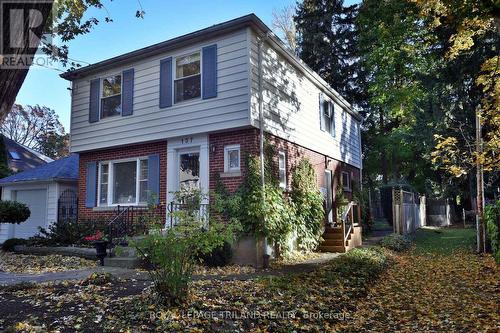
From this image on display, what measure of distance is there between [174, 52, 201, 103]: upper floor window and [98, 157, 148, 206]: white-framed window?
7.73 ft

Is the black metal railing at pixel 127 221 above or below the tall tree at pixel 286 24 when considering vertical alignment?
below

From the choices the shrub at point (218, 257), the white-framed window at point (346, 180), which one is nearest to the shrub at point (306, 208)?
the shrub at point (218, 257)

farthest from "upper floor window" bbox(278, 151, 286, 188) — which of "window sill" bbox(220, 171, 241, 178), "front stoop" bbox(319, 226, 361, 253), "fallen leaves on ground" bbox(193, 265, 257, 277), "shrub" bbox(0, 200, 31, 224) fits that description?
"shrub" bbox(0, 200, 31, 224)

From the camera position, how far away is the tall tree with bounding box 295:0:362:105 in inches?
1057

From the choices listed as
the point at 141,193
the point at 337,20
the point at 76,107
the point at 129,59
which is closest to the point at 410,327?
the point at 141,193

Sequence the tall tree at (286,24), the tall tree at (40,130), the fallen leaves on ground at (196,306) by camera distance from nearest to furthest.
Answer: the fallen leaves on ground at (196,306) → the tall tree at (286,24) → the tall tree at (40,130)

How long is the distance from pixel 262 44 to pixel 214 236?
22.0 ft

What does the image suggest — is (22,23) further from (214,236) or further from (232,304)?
(232,304)

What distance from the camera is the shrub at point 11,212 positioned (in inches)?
507

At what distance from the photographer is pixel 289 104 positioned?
1217 centimetres

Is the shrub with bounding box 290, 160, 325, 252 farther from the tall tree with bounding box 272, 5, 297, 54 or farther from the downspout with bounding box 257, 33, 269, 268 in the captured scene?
the tall tree with bounding box 272, 5, 297, 54

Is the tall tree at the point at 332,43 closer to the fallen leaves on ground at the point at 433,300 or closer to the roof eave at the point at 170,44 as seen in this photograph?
the roof eave at the point at 170,44

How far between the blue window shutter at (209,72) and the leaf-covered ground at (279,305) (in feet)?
17.2

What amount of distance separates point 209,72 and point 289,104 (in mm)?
2843
